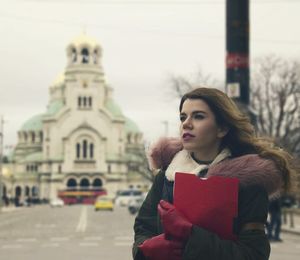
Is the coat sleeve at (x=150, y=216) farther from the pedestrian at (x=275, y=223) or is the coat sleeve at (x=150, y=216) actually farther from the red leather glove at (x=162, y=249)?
the pedestrian at (x=275, y=223)

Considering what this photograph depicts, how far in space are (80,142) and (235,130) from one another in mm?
121212

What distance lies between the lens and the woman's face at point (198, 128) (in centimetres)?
382

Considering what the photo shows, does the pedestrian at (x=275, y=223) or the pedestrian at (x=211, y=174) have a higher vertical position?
the pedestrian at (x=211, y=174)

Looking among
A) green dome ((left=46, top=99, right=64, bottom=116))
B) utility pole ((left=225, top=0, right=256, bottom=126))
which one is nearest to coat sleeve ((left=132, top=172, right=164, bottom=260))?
utility pole ((left=225, top=0, right=256, bottom=126))

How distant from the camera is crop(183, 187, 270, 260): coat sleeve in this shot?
3369 millimetres

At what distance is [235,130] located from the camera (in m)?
3.90

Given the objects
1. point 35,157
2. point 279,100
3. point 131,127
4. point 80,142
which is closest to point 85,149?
point 80,142

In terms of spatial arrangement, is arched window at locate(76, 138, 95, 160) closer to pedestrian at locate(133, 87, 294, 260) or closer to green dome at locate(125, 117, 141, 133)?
green dome at locate(125, 117, 141, 133)

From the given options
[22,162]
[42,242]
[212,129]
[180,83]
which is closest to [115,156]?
[22,162]

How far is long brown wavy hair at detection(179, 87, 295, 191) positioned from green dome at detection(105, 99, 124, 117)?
126 metres

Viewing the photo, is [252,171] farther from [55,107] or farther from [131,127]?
[131,127]

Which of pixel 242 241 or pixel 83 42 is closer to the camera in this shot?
pixel 242 241

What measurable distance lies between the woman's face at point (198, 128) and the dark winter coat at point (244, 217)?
0.51 ft

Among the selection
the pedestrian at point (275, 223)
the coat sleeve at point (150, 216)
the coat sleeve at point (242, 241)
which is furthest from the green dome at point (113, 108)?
the coat sleeve at point (242, 241)
